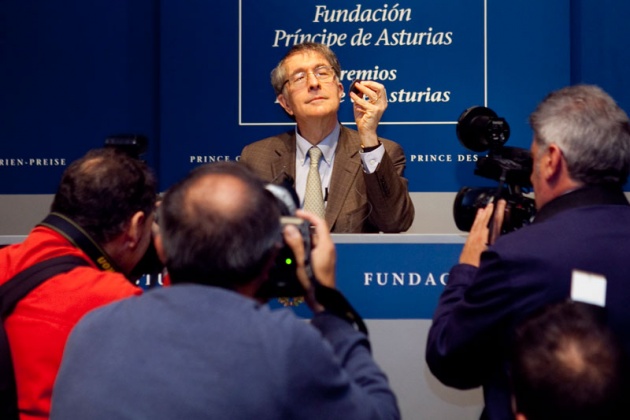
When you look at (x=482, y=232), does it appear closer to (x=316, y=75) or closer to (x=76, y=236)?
(x=76, y=236)

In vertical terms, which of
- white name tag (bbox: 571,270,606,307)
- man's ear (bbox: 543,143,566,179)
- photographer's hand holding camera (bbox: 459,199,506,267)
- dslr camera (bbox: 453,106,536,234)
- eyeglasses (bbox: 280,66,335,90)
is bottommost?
white name tag (bbox: 571,270,606,307)

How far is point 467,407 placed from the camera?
2.51 meters

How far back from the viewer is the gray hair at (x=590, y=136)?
1.95 metres

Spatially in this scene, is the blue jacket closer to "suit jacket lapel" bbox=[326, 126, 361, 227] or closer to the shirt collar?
"suit jacket lapel" bbox=[326, 126, 361, 227]

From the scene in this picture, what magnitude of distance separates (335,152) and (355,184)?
0.63 ft

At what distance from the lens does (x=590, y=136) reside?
77.0 inches

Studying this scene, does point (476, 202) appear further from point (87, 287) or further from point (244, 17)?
point (244, 17)

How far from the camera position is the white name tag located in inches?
69.9

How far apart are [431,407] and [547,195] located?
783 millimetres

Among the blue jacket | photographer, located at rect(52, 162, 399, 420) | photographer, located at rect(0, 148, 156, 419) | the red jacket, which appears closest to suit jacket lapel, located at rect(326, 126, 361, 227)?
photographer, located at rect(0, 148, 156, 419)

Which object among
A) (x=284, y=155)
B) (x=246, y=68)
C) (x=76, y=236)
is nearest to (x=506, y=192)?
(x=76, y=236)

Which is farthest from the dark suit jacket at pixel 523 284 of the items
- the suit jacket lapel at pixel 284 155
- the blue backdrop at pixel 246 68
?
the blue backdrop at pixel 246 68

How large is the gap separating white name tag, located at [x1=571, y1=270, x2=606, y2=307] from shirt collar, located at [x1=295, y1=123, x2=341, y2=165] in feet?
6.58

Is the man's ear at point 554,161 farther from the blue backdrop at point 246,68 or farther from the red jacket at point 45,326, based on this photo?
the blue backdrop at point 246,68
